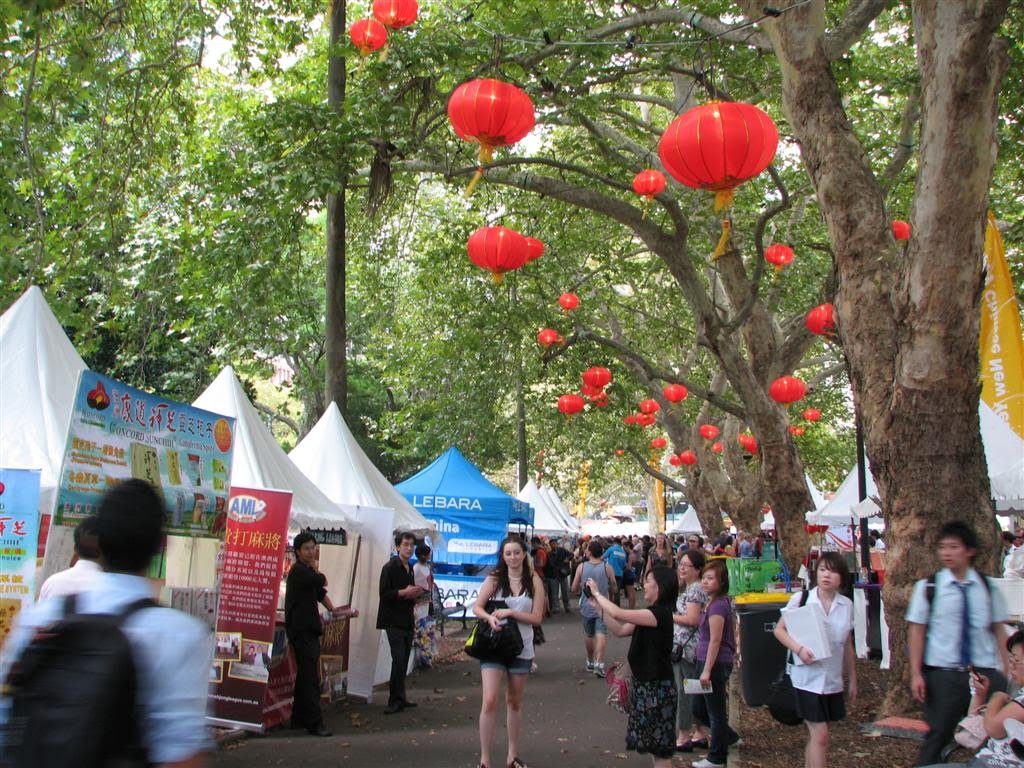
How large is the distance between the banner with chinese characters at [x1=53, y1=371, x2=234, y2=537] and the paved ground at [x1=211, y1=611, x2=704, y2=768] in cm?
212

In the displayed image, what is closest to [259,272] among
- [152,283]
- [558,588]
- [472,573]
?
[152,283]

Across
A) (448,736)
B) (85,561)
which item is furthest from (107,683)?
(448,736)

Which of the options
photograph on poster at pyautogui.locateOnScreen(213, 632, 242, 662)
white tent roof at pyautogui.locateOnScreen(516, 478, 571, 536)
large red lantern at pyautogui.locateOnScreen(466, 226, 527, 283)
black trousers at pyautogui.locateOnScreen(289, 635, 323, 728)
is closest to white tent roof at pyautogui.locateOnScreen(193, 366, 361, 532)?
black trousers at pyautogui.locateOnScreen(289, 635, 323, 728)

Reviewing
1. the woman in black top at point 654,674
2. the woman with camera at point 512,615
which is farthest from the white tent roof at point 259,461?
the woman in black top at point 654,674

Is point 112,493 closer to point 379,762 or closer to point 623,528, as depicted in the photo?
point 379,762

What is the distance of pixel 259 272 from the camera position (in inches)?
496

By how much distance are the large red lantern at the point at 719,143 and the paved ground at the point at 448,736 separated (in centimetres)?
455

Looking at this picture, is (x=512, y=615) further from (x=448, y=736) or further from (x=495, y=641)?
(x=448, y=736)

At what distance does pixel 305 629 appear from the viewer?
9.28m

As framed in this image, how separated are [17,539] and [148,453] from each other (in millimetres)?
1129

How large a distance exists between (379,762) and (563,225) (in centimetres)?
1236

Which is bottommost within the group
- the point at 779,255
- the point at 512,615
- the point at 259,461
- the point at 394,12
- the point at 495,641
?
the point at 495,641

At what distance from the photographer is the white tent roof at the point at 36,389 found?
6605 mm

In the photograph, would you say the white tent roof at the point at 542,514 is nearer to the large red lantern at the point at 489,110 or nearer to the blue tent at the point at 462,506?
the blue tent at the point at 462,506
